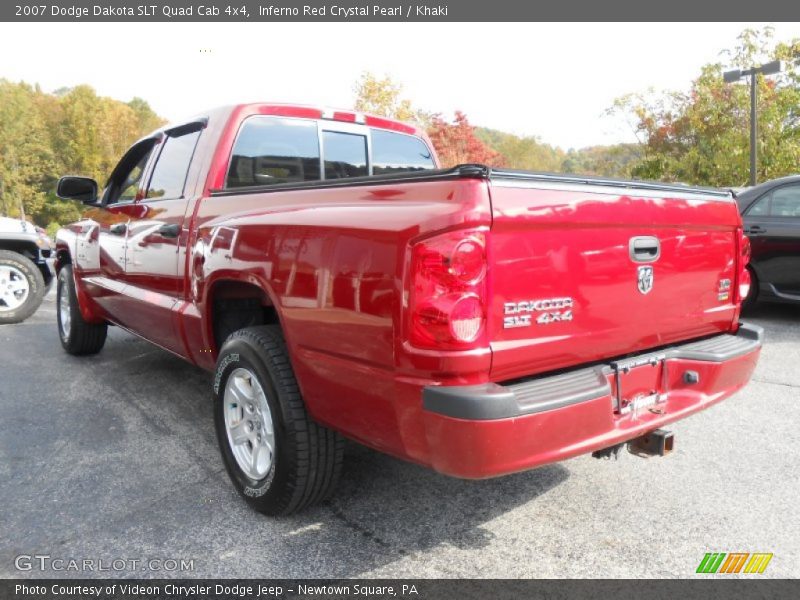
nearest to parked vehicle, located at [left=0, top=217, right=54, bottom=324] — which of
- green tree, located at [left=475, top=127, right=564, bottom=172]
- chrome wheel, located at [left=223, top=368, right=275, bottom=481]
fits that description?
chrome wheel, located at [left=223, top=368, right=275, bottom=481]

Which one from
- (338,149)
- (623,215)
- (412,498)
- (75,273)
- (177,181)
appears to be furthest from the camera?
(75,273)

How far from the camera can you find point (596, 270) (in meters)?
2.23

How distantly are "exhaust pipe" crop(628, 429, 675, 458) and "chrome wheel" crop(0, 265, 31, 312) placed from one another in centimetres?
771

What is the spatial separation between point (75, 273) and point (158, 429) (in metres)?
2.20

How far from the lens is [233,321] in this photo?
3.29 metres

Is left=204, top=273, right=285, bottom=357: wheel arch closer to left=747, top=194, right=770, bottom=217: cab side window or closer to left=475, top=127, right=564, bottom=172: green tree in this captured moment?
left=747, top=194, right=770, bottom=217: cab side window

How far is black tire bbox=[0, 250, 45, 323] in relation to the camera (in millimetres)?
7516

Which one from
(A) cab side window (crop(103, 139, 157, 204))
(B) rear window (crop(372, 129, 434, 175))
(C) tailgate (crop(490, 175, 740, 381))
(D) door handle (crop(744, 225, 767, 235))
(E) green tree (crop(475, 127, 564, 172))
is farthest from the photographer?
(E) green tree (crop(475, 127, 564, 172))

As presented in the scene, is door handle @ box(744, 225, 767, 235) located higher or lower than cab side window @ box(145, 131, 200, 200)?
lower

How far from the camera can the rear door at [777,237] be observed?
665 cm

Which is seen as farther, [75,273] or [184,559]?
[75,273]

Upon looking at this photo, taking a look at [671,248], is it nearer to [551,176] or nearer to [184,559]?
[551,176]

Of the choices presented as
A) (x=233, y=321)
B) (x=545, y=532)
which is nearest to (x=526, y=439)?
(x=545, y=532)

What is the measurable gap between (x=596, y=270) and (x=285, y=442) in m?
1.41
